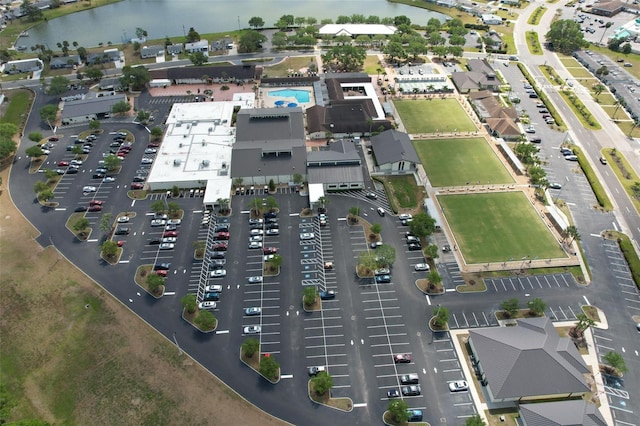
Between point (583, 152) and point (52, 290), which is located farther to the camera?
point (583, 152)

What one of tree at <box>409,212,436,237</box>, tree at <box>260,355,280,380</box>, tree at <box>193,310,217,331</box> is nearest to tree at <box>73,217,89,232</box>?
tree at <box>193,310,217,331</box>

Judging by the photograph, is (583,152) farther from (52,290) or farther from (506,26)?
(52,290)

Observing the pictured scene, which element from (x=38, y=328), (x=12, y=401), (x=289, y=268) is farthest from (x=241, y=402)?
(x=38, y=328)

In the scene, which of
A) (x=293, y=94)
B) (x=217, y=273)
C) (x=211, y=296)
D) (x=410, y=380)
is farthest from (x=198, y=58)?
(x=410, y=380)

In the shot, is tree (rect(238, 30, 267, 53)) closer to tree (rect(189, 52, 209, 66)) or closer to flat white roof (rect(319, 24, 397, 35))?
tree (rect(189, 52, 209, 66))

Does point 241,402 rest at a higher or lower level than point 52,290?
lower

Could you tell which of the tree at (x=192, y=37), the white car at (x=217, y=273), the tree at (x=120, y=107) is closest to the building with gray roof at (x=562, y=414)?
the white car at (x=217, y=273)
